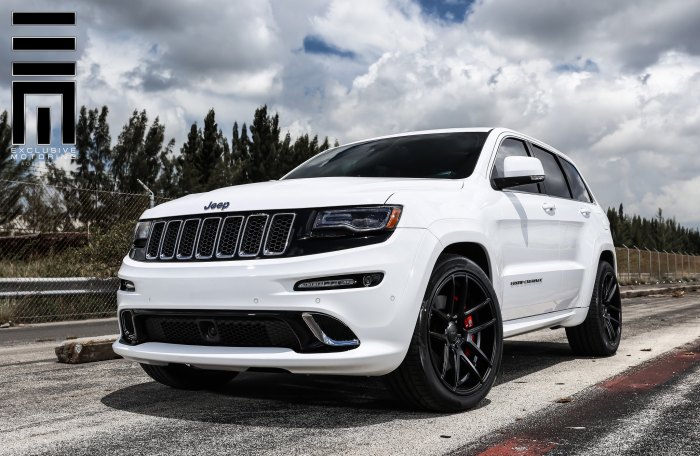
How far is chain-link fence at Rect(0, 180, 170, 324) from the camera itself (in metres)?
11.5

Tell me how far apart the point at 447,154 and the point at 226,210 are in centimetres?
169

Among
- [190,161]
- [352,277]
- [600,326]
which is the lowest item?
[600,326]

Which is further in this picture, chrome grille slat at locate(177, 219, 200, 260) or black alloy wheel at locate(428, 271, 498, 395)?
chrome grille slat at locate(177, 219, 200, 260)

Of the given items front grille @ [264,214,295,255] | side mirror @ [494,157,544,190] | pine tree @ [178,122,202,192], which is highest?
pine tree @ [178,122,202,192]

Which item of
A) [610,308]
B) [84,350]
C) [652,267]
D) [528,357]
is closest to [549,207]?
[528,357]

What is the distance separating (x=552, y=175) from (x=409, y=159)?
1682 mm

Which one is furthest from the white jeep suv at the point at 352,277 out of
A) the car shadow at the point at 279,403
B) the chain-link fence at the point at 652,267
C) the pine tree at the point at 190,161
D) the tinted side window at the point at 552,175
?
the pine tree at the point at 190,161

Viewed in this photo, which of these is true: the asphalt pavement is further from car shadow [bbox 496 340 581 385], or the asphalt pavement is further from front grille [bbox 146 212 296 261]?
front grille [bbox 146 212 296 261]

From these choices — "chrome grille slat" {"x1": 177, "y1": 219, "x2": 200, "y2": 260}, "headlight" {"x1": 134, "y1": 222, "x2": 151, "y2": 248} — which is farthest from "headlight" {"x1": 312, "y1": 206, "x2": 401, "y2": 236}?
"headlight" {"x1": 134, "y1": 222, "x2": 151, "y2": 248}

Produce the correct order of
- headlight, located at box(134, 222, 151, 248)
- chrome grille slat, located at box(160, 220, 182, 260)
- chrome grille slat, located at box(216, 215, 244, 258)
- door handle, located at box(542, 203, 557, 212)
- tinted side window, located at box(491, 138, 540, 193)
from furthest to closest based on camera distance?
door handle, located at box(542, 203, 557, 212) → tinted side window, located at box(491, 138, 540, 193) → headlight, located at box(134, 222, 151, 248) → chrome grille slat, located at box(160, 220, 182, 260) → chrome grille slat, located at box(216, 215, 244, 258)

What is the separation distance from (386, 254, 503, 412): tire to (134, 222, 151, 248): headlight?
1.67 meters

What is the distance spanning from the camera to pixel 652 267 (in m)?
39.8

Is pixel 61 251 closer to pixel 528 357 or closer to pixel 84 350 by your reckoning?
pixel 84 350

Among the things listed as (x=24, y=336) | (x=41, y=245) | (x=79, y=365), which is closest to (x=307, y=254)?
(x=79, y=365)
